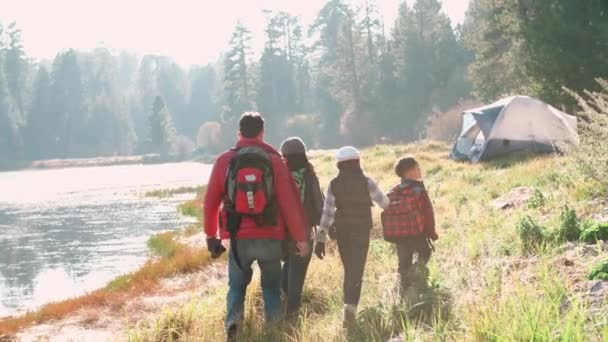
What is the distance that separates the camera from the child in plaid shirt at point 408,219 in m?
6.02

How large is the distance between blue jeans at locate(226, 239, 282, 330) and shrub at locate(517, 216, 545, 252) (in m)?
2.60

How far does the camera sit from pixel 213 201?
5.20m

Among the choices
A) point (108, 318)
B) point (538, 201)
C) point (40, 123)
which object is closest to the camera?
point (538, 201)

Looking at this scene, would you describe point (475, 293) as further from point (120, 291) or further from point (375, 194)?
point (120, 291)

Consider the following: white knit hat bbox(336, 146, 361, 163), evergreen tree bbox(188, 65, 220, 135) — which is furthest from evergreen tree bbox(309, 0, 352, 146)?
white knit hat bbox(336, 146, 361, 163)

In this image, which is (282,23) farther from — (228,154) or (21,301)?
(228,154)

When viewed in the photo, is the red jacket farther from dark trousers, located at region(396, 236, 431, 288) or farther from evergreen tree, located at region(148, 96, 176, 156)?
evergreen tree, located at region(148, 96, 176, 156)

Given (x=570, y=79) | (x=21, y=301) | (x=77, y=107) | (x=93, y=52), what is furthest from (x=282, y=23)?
(x=21, y=301)

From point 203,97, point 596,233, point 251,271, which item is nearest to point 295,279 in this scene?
point 251,271

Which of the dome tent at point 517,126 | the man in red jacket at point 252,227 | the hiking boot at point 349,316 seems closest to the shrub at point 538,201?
the hiking boot at point 349,316

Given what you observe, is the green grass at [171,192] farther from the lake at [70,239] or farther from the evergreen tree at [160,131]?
the evergreen tree at [160,131]

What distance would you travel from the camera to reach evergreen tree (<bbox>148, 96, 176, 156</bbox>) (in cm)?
8650

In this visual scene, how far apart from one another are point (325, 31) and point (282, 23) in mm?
6405

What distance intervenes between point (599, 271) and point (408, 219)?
2008 millimetres
